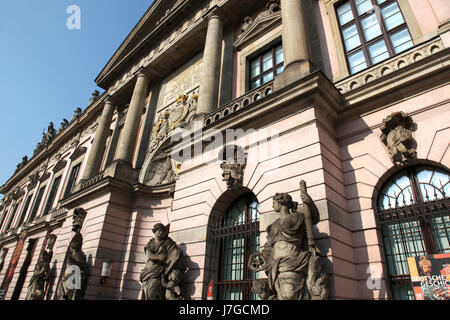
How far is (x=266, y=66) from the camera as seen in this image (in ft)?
38.9

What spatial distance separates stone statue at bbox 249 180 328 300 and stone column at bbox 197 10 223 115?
6364 mm

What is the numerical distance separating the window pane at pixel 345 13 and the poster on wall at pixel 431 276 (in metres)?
7.70

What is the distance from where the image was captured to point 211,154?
9.38m

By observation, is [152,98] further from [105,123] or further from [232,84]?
[232,84]

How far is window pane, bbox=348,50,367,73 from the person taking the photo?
884 cm

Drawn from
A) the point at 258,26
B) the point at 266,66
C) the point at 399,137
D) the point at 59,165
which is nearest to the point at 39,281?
the point at 59,165

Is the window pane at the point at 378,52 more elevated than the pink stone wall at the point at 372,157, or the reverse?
the window pane at the point at 378,52

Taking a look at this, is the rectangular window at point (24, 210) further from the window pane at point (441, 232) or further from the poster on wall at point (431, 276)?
the window pane at point (441, 232)

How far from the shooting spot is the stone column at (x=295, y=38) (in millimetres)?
8407

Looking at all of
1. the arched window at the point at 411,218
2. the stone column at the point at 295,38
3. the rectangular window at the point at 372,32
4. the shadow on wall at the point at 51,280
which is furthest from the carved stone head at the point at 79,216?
the rectangular window at the point at 372,32

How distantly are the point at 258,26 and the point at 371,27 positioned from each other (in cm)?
493

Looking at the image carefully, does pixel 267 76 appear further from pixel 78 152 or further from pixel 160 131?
pixel 78 152
